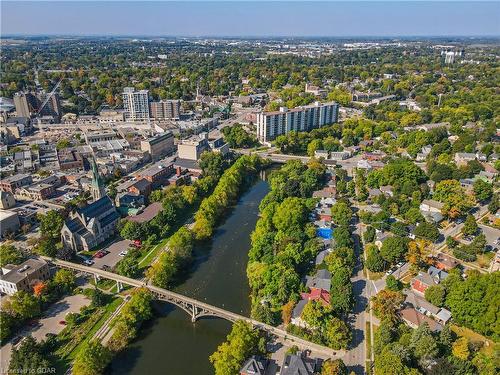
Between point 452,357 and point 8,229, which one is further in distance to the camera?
point 8,229

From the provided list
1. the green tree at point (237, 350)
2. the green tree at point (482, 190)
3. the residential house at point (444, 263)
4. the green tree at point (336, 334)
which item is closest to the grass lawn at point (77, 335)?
the green tree at point (237, 350)

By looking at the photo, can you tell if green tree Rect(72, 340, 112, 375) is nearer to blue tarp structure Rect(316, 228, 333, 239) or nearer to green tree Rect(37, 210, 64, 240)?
green tree Rect(37, 210, 64, 240)

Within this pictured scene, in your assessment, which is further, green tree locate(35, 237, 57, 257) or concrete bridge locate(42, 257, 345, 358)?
green tree locate(35, 237, 57, 257)

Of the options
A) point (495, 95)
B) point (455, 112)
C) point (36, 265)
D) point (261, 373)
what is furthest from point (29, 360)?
point (495, 95)

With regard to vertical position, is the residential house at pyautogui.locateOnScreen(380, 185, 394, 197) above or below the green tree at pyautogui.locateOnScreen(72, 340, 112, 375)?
above

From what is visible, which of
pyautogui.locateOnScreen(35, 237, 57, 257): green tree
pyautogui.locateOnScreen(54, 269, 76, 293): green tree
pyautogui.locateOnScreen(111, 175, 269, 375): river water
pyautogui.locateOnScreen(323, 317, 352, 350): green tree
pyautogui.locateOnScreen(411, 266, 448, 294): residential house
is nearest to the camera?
pyautogui.locateOnScreen(323, 317, 352, 350): green tree

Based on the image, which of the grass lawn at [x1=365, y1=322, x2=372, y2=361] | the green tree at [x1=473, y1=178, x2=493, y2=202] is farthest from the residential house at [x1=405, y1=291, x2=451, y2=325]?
the green tree at [x1=473, y1=178, x2=493, y2=202]

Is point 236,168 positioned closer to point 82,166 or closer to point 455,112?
point 82,166
